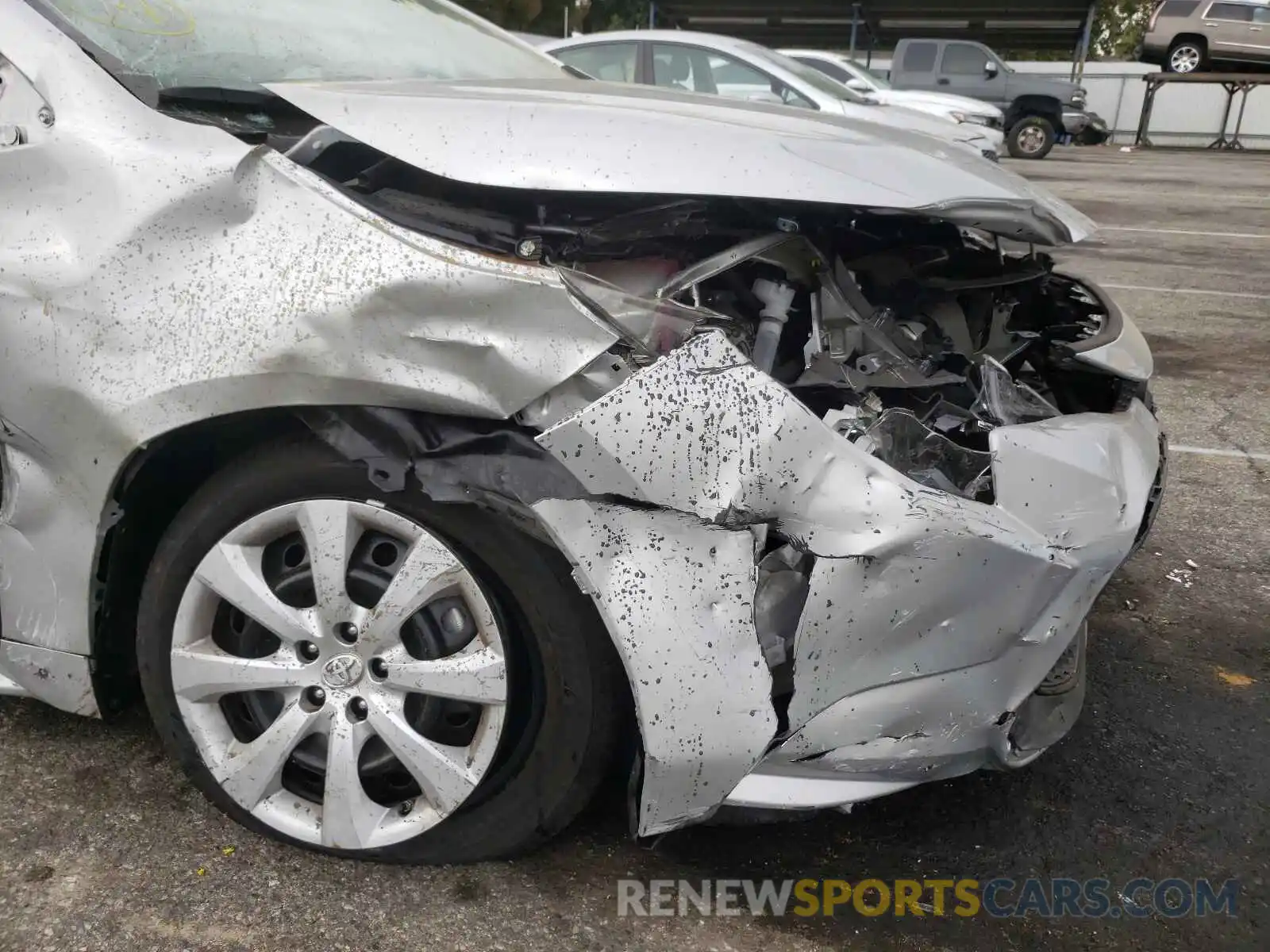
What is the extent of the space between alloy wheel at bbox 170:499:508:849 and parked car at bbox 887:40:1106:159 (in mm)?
19425

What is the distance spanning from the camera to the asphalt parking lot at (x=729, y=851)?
1807 mm

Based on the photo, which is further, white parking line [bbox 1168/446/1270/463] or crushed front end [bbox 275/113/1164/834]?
white parking line [bbox 1168/446/1270/463]

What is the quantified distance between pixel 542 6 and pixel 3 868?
3254cm

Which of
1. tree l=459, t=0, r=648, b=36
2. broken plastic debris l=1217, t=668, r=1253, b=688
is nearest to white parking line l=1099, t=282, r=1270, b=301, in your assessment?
broken plastic debris l=1217, t=668, r=1253, b=688

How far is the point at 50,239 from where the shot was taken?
178cm

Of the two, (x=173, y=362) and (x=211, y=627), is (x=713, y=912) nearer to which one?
(x=211, y=627)

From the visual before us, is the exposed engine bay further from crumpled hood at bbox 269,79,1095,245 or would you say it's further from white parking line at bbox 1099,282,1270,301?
white parking line at bbox 1099,282,1270,301

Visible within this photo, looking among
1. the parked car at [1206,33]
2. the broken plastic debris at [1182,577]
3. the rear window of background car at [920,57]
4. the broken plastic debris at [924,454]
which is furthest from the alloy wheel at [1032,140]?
the broken plastic debris at [924,454]

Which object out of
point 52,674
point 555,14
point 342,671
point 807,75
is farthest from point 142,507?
point 555,14

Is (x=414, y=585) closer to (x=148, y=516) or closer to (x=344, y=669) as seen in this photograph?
(x=344, y=669)

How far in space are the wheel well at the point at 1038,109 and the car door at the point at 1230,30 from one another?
6.86m

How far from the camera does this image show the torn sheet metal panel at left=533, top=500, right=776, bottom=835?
1.59m

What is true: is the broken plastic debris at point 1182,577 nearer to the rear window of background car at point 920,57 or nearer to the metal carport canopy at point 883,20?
the rear window of background car at point 920,57

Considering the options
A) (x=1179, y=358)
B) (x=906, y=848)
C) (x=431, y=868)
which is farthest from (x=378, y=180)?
(x=1179, y=358)
